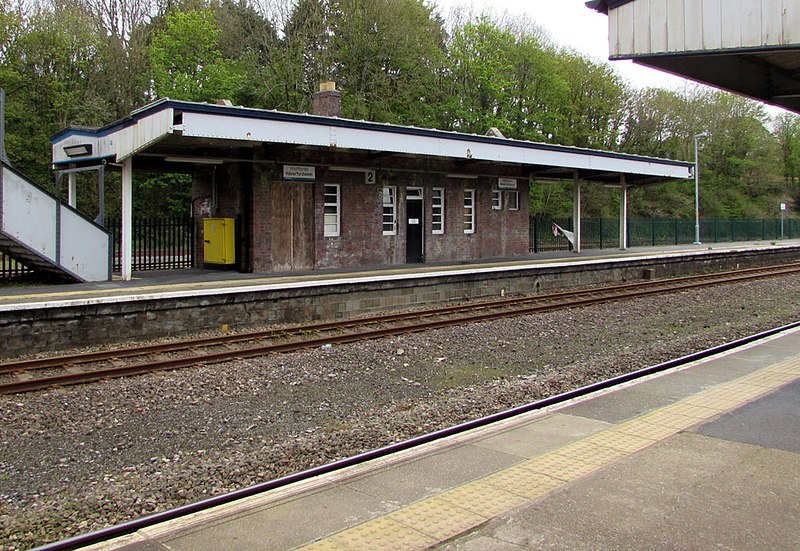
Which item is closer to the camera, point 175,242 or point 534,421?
Answer: point 534,421

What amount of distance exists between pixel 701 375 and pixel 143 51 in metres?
34.5

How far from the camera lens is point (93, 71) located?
3431 cm

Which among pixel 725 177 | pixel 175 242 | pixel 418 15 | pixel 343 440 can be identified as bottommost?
pixel 343 440

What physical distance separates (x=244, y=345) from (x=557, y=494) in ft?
26.5

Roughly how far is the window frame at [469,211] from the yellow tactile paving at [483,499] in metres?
19.2

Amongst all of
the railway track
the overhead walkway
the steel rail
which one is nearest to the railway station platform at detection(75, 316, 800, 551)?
the railway track

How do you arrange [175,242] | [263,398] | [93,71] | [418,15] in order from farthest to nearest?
[418,15], [93,71], [175,242], [263,398]

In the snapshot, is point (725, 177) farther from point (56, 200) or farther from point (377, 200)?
point (56, 200)

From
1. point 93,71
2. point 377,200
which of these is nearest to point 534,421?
point 377,200

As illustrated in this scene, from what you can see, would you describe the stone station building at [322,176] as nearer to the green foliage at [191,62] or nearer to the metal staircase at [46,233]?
the metal staircase at [46,233]

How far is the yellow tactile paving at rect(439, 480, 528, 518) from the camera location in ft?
14.8

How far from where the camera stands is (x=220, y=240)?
19016 mm

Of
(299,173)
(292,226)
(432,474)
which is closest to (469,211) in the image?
(299,173)

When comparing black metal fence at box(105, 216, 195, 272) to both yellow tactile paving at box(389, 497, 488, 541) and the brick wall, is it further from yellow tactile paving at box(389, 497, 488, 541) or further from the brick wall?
yellow tactile paving at box(389, 497, 488, 541)
